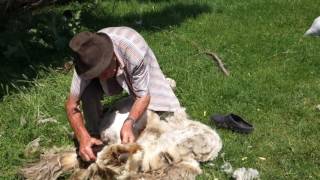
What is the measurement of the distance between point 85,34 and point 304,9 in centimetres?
560

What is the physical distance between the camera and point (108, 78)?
5.31 metres

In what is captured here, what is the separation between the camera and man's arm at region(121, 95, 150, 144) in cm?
504

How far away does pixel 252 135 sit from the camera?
593cm

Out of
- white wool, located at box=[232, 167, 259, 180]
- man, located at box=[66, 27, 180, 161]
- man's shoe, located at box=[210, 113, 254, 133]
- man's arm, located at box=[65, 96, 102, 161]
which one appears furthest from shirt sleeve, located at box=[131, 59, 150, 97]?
man's shoe, located at box=[210, 113, 254, 133]

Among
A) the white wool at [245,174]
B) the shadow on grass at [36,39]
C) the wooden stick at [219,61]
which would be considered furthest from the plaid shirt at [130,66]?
the wooden stick at [219,61]

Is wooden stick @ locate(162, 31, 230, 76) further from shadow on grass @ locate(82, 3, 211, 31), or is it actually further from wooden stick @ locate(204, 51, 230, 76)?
shadow on grass @ locate(82, 3, 211, 31)

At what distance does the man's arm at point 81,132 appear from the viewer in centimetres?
511

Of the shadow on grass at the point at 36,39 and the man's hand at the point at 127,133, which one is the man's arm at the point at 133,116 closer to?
the man's hand at the point at 127,133

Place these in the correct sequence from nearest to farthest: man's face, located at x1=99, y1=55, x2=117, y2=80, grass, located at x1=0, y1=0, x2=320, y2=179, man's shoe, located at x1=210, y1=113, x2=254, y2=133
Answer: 1. man's face, located at x1=99, y1=55, x2=117, y2=80
2. grass, located at x1=0, y1=0, x2=320, y2=179
3. man's shoe, located at x1=210, y1=113, x2=254, y2=133

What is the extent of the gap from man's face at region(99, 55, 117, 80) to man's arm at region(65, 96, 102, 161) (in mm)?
382

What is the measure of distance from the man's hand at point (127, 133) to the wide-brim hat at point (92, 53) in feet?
1.69

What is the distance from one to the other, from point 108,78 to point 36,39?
9.78 feet

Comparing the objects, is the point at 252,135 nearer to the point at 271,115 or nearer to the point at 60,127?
the point at 271,115

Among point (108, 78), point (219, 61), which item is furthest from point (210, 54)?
point (108, 78)
